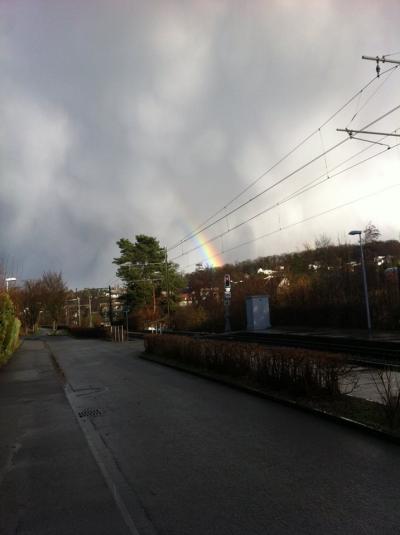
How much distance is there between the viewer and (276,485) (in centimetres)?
527

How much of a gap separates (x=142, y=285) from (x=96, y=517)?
63.5m

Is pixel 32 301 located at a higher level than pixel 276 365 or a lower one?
higher

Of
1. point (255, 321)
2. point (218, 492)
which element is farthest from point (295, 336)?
point (218, 492)

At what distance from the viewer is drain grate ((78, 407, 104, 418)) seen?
33.5 ft

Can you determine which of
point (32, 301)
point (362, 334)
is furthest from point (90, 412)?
point (32, 301)

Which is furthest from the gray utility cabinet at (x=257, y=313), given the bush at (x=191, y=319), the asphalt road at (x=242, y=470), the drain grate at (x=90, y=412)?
the drain grate at (x=90, y=412)

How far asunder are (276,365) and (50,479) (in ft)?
19.3

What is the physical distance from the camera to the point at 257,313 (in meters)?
36.4

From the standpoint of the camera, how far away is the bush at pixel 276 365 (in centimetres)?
922

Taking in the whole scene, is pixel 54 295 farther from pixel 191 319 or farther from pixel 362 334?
pixel 362 334

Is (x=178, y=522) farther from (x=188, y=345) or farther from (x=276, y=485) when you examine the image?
(x=188, y=345)

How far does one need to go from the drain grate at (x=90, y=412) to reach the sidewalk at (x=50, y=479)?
0.26m

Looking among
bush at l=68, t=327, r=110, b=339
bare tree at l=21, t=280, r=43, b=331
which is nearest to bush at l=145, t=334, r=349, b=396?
bush at l=68, t=327, r=110, b=339

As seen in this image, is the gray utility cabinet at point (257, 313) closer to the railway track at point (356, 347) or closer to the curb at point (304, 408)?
the railway track at point (356, 347)
